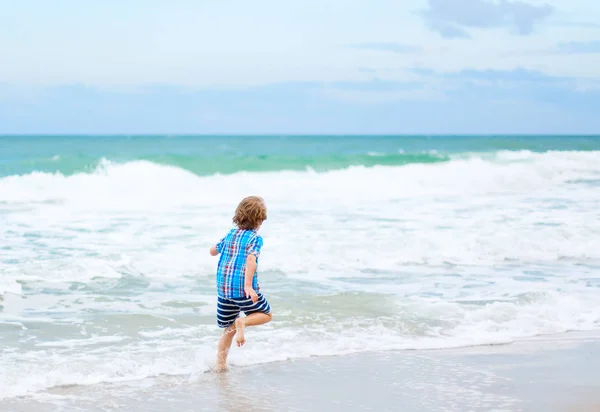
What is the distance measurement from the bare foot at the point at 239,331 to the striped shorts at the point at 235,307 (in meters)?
0.12

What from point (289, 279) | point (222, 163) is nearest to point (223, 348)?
point (289, 279)

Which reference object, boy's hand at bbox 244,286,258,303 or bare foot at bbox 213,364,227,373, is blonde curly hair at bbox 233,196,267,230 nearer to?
boy's hand at bbox 244,286,258,303

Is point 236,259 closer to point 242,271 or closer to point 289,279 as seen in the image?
point 242,271

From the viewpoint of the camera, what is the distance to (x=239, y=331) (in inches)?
211

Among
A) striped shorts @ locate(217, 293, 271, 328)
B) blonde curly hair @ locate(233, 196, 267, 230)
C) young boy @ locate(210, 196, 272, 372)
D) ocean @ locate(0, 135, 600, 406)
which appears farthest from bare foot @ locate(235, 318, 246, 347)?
blonde curly hair @ locate(233, 196, 267, 230)

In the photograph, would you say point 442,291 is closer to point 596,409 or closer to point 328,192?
point 596,409

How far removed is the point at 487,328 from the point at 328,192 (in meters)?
16.4

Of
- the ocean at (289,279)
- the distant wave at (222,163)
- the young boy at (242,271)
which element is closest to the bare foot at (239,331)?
the young boy at (242,271)

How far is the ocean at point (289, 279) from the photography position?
6.19m

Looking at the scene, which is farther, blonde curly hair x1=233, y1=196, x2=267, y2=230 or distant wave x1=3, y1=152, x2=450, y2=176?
distant wave x1=3, y1=152, x2=450, y2=176

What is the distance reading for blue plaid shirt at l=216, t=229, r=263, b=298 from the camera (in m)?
5.43

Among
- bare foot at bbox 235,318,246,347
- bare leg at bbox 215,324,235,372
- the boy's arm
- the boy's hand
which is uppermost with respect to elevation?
the boy's arm

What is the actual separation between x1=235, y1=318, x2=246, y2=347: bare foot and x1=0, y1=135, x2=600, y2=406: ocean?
1.60 ft

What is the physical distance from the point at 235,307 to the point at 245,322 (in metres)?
0.15
